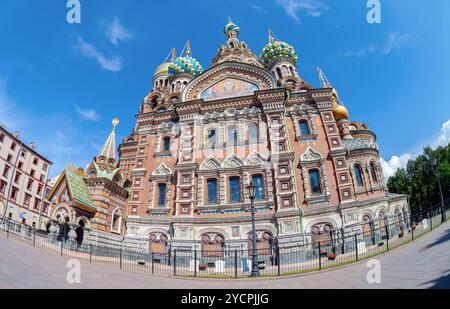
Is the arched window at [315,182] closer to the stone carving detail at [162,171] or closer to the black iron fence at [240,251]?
the black iron fence at [240,251]

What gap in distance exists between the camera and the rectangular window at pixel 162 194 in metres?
22.4

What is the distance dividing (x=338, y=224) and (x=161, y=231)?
12.3 meters

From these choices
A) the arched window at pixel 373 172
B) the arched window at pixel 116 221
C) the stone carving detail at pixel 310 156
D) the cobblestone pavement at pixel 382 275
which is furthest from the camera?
the arched window at pixel 116 221

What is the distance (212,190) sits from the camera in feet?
72.7

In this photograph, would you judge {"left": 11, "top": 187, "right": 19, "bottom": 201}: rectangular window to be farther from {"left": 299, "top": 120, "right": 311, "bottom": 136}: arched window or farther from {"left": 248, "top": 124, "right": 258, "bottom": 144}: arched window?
{"left": 299, "top": 120, "right": 311, "bottom": 136}: arched window

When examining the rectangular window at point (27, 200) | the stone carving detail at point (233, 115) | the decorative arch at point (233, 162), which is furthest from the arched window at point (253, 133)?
the rectangular window at point (27, 200)

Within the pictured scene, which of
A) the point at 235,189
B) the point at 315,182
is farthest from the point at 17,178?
the point at 315,182

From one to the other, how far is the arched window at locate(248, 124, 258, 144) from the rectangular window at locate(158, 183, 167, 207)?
7849mm

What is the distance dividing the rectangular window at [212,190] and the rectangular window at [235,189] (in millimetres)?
1231

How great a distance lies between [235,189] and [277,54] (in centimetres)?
1869

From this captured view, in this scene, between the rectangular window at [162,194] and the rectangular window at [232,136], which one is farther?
the rectangular window at [232,136]

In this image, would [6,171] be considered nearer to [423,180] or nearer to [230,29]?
[230,29]

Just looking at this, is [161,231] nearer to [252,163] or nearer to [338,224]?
[252,163]

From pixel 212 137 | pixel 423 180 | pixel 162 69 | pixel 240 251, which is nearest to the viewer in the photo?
pixel 240 251
